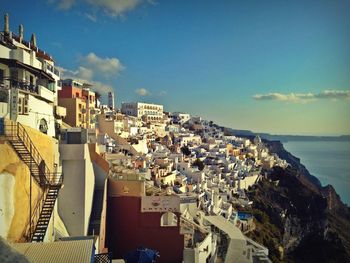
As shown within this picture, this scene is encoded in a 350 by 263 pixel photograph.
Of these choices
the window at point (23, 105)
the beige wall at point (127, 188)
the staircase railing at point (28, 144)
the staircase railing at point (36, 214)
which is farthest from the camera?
the beige wall at point (127, 188)

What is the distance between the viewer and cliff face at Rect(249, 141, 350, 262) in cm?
3319

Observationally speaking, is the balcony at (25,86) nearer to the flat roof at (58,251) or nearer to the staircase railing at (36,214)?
the staircase railing at (36,214)

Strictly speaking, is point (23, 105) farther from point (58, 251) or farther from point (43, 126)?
point (58, 251)

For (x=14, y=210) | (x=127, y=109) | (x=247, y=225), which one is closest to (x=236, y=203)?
(x=247, y=225)

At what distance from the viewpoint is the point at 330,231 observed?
135ft

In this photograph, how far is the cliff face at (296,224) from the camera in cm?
3319

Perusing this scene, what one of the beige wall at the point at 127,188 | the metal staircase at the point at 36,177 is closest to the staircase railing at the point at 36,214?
the metal staircase at the point at 36,177

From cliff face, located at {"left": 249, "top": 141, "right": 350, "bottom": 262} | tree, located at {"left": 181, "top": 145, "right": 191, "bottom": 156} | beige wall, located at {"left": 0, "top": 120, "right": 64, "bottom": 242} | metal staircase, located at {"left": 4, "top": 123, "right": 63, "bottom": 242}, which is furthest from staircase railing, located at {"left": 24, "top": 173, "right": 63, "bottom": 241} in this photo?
tree, located at {"left": 181, "top": 145, "right": 191, "bottom": 156}

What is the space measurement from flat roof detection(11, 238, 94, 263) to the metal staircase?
66.8 inches

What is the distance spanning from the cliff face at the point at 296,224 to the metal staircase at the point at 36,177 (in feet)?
65.3

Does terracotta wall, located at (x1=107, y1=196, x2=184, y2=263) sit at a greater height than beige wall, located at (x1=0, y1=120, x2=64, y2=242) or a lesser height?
Answer: lesser

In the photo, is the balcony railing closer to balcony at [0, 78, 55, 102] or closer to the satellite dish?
balcony at [0, 78, 55, 102]

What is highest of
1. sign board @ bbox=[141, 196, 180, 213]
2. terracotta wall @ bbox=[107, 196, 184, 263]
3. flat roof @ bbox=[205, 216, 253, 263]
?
sign board @ bbox=[141, 196, 180, 213]

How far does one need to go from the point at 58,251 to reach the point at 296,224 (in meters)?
37.7
